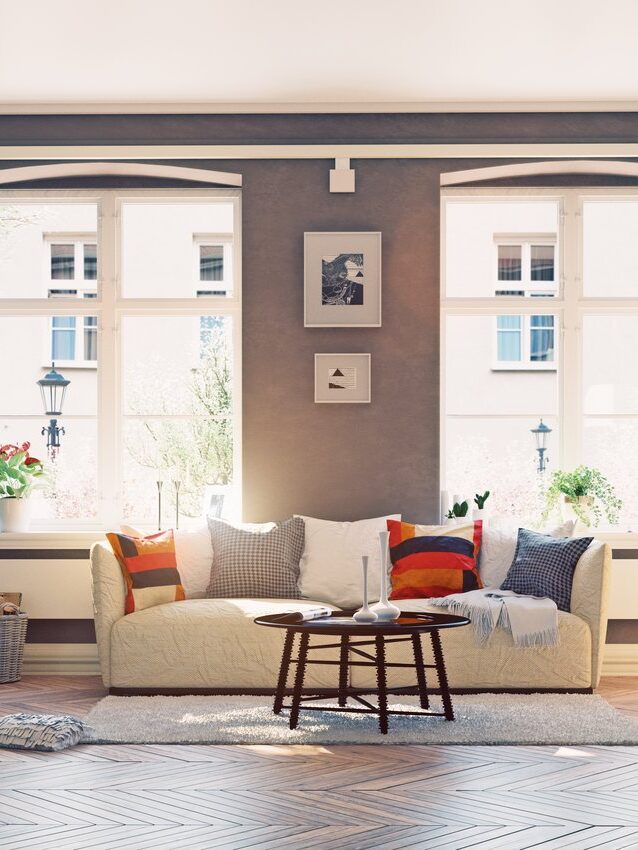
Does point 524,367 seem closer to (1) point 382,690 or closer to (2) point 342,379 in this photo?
(2) point 342,379

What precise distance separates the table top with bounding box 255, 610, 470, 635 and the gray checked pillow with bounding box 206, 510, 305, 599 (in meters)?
0.96

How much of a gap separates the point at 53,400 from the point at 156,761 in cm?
326

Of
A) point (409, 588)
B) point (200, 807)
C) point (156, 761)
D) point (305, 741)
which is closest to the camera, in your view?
point (200, 807)

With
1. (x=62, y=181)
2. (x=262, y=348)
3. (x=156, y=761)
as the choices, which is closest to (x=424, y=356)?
(x=262, y=348)

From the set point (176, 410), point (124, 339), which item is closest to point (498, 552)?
point (176, 410)

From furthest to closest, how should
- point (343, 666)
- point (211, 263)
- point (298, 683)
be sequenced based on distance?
point (211, 263)
point (343, 666)
point (298, 683)

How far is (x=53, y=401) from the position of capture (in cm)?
687

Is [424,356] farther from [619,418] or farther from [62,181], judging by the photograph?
[62,181]

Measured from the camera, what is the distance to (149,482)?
6.82 meters

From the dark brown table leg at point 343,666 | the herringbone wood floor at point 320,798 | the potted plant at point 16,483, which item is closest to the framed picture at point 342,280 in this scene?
the potted plant at point 16,483

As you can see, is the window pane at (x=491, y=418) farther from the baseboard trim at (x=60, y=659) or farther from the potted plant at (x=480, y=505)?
the baseboard trim at (x=60, y=659)

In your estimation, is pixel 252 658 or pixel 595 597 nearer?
pixel 252 658

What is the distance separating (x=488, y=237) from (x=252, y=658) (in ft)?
10.3

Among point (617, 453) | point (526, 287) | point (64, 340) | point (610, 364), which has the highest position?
point (526, 287)
